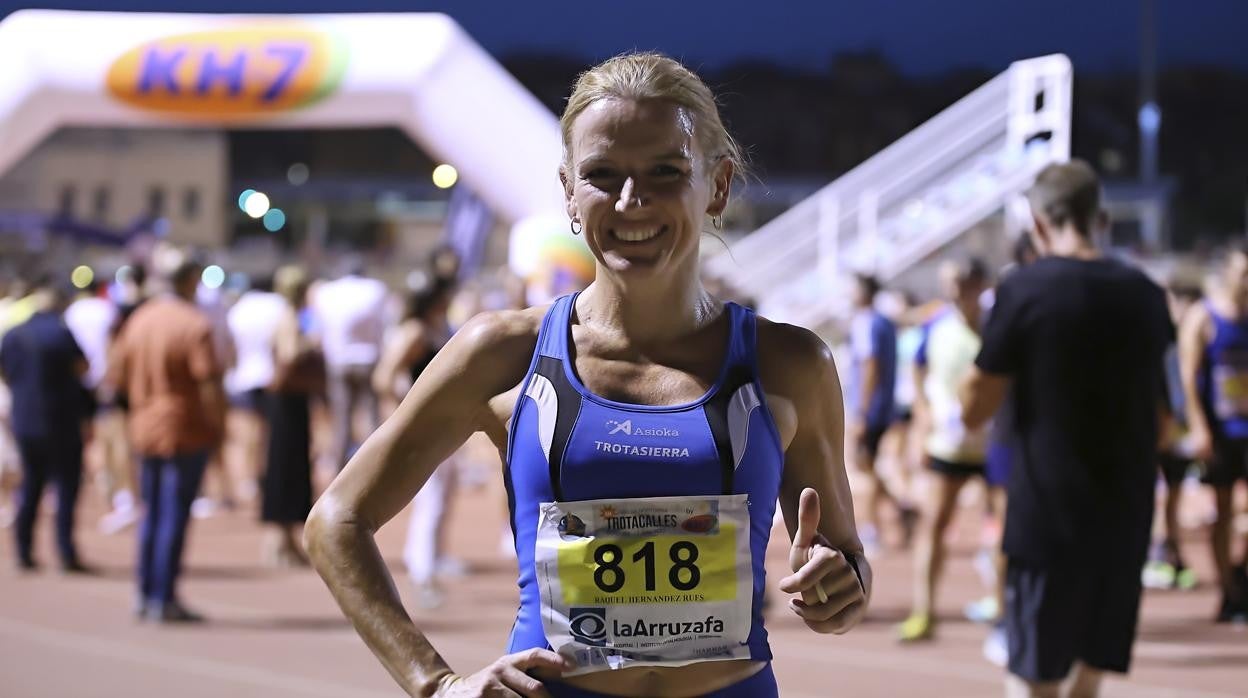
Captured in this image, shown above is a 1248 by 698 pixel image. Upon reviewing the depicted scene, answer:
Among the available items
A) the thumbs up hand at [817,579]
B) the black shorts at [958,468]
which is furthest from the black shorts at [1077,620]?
the black shorts at [958,468]

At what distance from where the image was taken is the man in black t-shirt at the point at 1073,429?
14.1ft

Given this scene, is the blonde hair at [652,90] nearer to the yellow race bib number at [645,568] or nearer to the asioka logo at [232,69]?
the yellow race bib number at [645,568]

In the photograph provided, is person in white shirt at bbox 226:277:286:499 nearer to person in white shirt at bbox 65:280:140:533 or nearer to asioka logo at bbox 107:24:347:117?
person in white shirt at bbox 65:280:140:533

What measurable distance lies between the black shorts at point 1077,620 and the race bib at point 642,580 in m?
2.41

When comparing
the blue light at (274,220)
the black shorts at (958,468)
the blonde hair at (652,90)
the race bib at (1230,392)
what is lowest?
the black shorts at (958,468)

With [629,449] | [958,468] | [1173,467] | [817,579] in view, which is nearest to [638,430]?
[629,449]

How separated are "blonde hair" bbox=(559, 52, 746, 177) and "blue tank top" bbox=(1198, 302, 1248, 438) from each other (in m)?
5.97

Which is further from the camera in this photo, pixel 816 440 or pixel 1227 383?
pixel 1227 383

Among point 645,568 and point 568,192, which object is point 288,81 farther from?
point 645,568

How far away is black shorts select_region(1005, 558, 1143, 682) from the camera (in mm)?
4266

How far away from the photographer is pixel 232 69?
489 inches

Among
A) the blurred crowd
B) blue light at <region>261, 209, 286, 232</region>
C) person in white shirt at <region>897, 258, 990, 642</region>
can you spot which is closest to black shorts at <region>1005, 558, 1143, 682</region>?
the blurred crowd

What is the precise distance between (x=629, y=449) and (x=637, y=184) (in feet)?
1.28

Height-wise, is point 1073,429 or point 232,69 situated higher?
point 232,69
